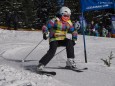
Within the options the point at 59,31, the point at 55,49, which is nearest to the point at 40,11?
the point at 59,31

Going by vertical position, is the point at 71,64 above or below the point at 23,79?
below

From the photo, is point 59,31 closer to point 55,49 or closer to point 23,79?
point 55,49

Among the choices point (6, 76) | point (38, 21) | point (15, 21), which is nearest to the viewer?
point (6, 76)

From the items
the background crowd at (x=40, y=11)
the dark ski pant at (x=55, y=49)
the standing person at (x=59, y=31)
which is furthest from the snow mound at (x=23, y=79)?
the background crowd at (x=40, y=11)

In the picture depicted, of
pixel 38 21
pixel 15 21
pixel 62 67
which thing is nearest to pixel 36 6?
pixel 38 21

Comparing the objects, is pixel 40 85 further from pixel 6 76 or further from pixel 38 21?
pixel 38 21

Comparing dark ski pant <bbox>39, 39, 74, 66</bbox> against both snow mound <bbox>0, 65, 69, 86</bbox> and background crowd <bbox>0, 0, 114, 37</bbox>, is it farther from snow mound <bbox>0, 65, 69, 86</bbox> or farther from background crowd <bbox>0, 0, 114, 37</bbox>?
background crowd <bbox>0, 0, 114, 37</bbox>

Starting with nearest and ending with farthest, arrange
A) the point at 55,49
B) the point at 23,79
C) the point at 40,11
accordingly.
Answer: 1. the point at 23,79
2. the point at 55,49
3. the point at 40,11

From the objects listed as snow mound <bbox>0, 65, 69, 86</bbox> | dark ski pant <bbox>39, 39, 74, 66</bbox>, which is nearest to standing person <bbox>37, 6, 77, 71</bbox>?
dark ski pant <bbox>39, 39, 74, 66</bbox>

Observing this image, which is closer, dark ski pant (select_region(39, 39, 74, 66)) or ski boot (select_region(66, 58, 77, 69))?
dark ski pant (select_region(39, 39, 74, 66))

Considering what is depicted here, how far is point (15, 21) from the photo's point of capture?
25.0 metres

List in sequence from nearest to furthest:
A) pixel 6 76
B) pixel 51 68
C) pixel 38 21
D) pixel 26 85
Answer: pixel 26 85, pixel 6 76, pixel 51 68, pixel 38 21

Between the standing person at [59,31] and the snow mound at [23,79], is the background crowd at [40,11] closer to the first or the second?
the standing person at [59,31]

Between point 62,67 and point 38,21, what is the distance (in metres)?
33.1
